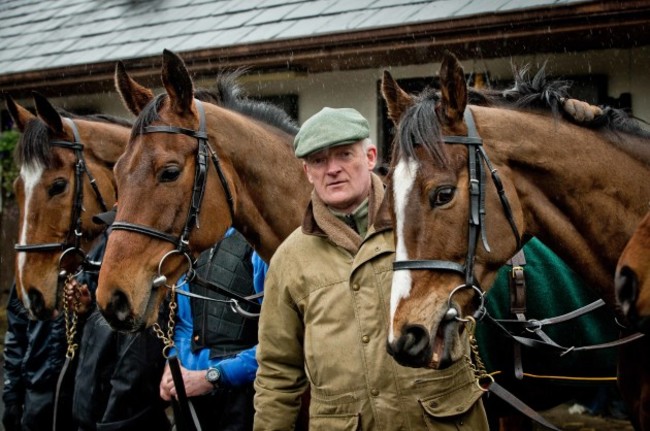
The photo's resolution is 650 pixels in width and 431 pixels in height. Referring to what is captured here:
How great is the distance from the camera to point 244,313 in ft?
11.8

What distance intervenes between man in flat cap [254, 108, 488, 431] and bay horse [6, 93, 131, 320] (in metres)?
2.13

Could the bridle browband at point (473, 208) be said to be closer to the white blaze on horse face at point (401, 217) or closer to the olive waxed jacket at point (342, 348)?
the white blaze on horse face at point (401, 217)

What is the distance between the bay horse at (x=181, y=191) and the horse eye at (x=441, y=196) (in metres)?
1.29

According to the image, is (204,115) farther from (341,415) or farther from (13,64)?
(13,64)

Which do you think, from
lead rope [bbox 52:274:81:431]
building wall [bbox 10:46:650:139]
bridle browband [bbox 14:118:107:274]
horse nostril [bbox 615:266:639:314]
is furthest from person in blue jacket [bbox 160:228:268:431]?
building wall [bbox 10:46:650:139]

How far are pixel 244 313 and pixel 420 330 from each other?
1.41m

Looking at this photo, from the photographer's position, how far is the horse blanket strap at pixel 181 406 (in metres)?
3.43

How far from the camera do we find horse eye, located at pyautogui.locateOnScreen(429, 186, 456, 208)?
2.55 meters

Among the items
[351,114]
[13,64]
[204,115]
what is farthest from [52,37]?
[351,114]

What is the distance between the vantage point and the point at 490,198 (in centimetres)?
263

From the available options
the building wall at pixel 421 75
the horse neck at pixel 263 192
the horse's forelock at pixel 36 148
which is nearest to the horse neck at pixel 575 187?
the horse neck at pixel 263 192

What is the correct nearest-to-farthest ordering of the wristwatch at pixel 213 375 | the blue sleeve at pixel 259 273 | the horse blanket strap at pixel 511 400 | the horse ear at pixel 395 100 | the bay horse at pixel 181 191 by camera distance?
Answer: 1. the horse ear at pixel 395 100
2. the horse blanket strap at pixel 511 400
3. the bay horse at pixel 181 191
4. the wristwatch at pixel 213 375
5. the blue sleeve at pixel 259 273

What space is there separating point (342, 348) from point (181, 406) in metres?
1.21

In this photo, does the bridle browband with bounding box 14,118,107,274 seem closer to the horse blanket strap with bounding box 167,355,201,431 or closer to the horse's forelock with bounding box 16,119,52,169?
the horse's forelock with bounding box 16,119,52,169
